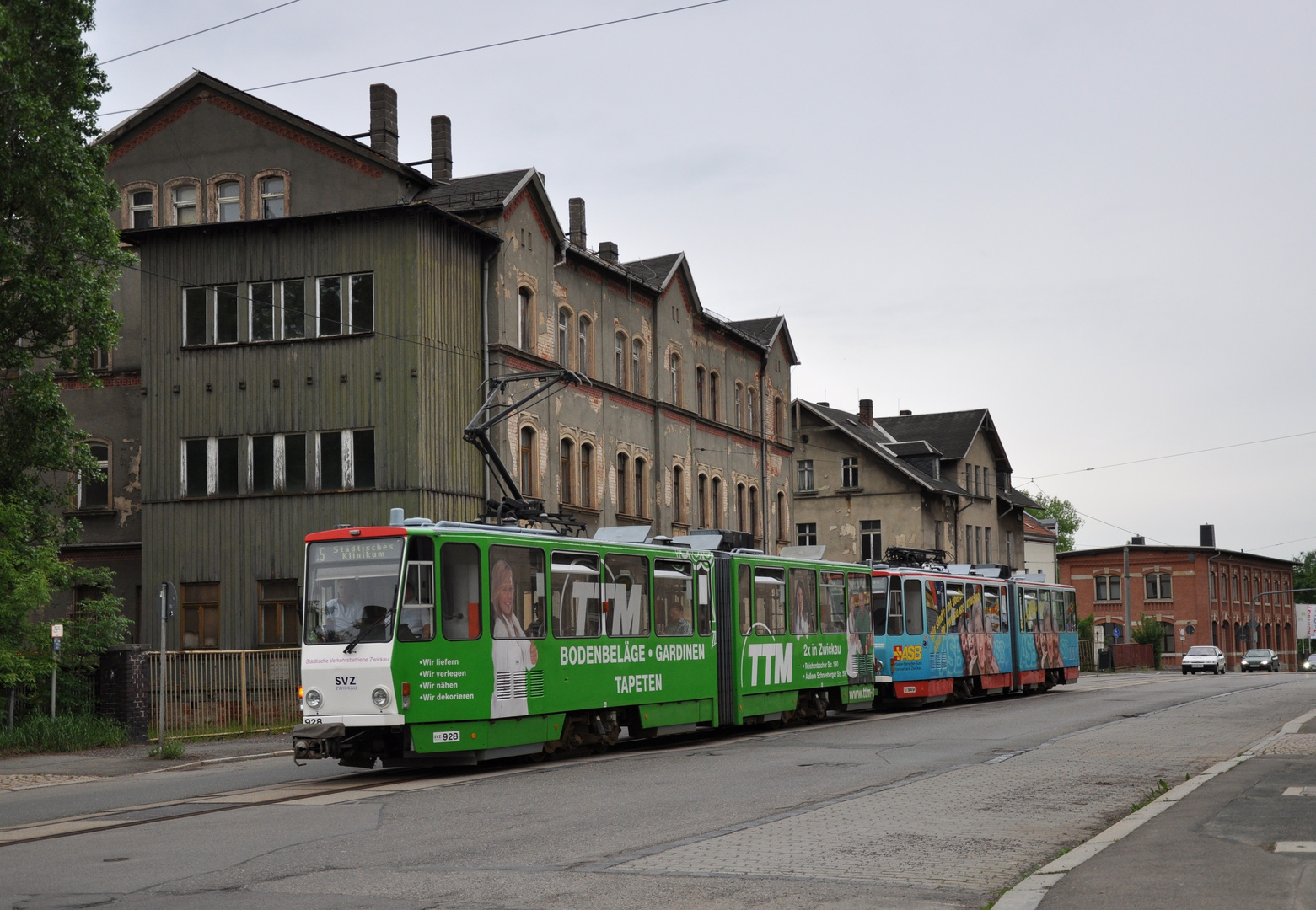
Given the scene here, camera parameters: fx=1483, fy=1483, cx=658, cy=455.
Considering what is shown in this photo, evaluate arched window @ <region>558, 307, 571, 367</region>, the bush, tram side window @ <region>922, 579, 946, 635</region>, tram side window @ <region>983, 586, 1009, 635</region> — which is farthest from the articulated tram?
arched window @ <region>558, 307, 571, 367</region>

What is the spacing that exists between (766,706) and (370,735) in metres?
9.72

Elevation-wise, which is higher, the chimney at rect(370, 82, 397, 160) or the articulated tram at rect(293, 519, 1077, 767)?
the chimney at rect(370, 82, 397, 160)

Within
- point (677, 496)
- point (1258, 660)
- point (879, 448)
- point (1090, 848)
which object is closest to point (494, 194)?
point (677, 496)

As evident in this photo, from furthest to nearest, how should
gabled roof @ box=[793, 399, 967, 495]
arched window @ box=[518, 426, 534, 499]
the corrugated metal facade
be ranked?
gabled roof @ box=[793, 399, 967, 495] < arched window @ box=[518, 426, 534, 499] < the corrugated metal facade

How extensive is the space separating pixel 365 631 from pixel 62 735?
Result: 30.1 feet

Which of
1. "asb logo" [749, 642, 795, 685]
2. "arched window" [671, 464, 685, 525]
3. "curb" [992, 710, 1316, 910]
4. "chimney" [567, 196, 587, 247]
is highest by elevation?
"chimney" [567, 196, 587, 247]

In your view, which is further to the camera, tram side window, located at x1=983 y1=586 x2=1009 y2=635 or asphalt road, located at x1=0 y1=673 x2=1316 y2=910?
tram side window, located at x1=983 y1=586 x2=1009 y2=635

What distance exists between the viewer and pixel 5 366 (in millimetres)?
29188

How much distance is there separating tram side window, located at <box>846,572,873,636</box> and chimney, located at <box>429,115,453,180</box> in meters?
15.6

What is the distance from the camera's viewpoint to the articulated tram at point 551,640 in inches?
672

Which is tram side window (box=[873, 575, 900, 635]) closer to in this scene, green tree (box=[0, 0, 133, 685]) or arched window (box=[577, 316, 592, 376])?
arched window (box=[577, 316, 592, 376])

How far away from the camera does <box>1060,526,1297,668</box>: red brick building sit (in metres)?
97.1

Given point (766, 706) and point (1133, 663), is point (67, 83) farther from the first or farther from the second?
point (1133, 663)

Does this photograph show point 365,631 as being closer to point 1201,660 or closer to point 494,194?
point 494,194
